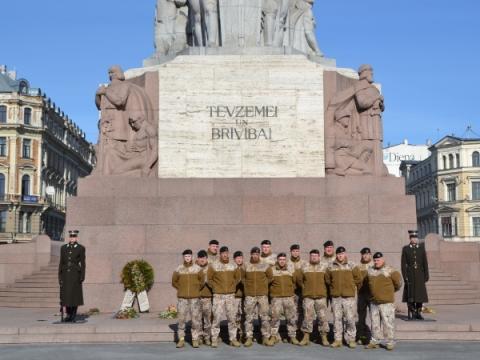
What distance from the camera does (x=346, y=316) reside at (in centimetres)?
1103

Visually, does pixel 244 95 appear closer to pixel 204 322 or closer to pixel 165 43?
Result: pixel 165 43

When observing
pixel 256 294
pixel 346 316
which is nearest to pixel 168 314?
pixel 256 294

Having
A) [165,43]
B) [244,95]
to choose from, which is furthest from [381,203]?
[165,43]

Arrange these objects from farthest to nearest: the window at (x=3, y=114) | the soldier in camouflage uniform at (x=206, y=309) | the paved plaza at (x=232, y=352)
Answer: the window at (x=3, y=114), the soldier in camouflage uniform at (x=206, y=309), the paved plaza at (x=232, y=352)

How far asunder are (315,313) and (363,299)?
0.98m

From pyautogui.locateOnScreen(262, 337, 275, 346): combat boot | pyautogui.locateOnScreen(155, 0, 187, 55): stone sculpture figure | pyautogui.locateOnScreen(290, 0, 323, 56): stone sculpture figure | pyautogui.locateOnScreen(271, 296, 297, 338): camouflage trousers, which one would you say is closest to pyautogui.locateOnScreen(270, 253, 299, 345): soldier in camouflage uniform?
pyautogui.locateOnScreen(271, 296, 297, 338): camouflage trousers

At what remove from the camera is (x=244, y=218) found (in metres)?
15.1

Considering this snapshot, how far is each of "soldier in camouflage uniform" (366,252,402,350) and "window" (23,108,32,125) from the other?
6594 centimetres

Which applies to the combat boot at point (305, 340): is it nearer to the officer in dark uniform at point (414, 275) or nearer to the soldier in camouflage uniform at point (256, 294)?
the soldier in camouflage uniform at point (256, 294)

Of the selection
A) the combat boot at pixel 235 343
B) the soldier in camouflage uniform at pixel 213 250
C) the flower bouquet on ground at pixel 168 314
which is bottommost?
the combat boot at pixel 235 343

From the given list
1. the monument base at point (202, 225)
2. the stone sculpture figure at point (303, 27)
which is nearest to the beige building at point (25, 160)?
the stone sculpture figure at point (303, 27)

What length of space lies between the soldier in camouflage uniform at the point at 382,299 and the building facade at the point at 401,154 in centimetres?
9552

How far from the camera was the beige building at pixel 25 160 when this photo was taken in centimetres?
7006

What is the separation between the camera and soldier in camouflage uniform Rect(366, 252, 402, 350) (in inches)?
427
